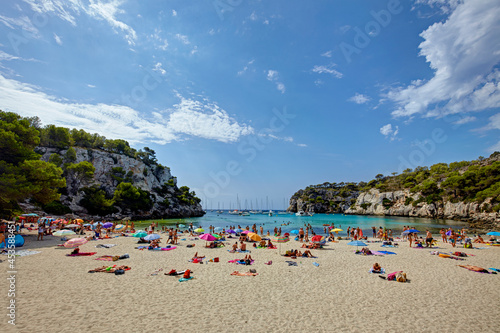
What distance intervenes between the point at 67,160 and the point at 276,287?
6477cm

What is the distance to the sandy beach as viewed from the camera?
242 inches

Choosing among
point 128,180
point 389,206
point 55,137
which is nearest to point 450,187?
point 389,206

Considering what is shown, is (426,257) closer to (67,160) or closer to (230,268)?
(230,268)

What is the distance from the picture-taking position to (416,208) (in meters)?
70.9

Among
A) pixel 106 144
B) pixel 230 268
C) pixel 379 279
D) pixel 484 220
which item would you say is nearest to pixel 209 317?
pixel 230 268

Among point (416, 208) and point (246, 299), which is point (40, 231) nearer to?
point (246, 299)

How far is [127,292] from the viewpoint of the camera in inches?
329

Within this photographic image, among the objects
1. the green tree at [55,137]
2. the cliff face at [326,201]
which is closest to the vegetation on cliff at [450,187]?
the cliff face at [326,201]

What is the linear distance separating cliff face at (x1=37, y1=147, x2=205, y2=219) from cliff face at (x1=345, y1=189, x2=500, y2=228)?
7409cm

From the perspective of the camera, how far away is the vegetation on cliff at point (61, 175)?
65.6 feet

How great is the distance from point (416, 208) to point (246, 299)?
83.7 metres

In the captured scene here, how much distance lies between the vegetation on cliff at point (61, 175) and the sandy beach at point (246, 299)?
10.7 m

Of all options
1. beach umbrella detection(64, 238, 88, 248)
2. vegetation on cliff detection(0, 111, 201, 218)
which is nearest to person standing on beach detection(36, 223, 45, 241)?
vegetation on cliff detection(0, 111, 201, 218)

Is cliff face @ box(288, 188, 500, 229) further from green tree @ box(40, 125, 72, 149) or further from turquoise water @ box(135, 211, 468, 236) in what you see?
green tree @ box(40, 125, 72, 149)
